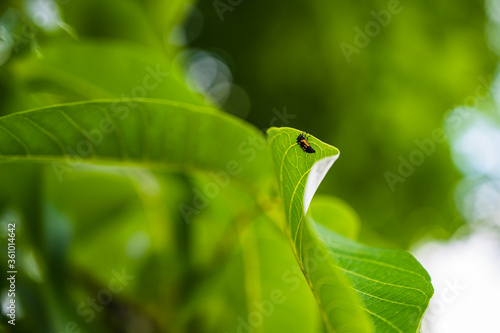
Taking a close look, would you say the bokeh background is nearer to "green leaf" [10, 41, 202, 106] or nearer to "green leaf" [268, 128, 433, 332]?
"green leaf" [10, 41, 202, 106]

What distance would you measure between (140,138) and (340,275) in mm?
319

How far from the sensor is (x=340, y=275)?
0.40m

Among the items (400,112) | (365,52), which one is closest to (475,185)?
(400,112)

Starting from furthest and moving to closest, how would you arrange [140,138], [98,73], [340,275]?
[98,73] → [140,138] → [340,275]

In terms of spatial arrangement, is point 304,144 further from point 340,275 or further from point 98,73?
point 98,73

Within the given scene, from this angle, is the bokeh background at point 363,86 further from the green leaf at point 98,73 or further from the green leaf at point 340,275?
the green leaf at point 340,275

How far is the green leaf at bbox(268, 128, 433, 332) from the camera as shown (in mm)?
384

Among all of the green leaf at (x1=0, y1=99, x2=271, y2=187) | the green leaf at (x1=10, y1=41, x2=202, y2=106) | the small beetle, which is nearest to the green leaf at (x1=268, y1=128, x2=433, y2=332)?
the small beetle

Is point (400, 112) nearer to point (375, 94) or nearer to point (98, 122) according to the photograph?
point (375, 94)

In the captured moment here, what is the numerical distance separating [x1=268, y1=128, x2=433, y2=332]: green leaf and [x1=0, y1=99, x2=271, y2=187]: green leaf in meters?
0.17

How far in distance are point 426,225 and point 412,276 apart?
1.77 meters

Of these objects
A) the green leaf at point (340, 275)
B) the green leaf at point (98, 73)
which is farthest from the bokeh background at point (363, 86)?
the green leaf at point (340, 275)

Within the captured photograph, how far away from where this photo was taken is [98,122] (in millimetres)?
496

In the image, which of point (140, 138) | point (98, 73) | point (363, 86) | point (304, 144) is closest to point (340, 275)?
point (304, 144)
